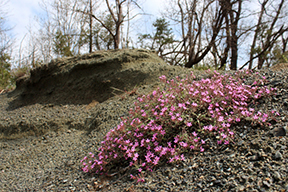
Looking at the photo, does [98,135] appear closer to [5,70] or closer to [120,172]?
[120,172]

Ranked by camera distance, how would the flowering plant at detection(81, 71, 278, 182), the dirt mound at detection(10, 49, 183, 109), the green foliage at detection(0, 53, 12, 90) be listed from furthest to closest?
the green foliage at detection(0, 53, 12, 90) < the dirt mound at detection(10, 49, 183, 109) < the flowering plant at detection(81, 71, 278, 182)

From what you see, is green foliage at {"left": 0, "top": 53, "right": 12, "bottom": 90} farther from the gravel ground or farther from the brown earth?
the gravel ground

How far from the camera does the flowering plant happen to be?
2.57m

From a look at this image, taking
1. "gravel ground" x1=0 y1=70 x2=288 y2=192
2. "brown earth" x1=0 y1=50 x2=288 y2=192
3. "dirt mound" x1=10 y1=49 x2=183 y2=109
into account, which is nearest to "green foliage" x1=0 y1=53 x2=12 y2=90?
"brown earth" x1=0 y1=50 x2=288 y2=192

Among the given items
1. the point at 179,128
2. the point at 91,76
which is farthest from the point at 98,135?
the point at 91,76

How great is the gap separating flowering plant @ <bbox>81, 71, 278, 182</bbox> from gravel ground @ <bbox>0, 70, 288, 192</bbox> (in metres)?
0.14

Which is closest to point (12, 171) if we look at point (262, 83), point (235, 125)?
point (235, 125)

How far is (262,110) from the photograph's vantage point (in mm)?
2820

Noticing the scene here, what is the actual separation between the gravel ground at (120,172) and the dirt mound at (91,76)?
0.50m

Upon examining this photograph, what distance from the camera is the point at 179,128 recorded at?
9.20ft

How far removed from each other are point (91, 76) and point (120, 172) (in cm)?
431

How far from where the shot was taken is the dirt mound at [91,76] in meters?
5.83

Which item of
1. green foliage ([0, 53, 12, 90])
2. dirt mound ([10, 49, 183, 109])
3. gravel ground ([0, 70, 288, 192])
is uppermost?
green foliage ([0, 53, 12, 90])

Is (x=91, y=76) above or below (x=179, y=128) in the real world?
above
